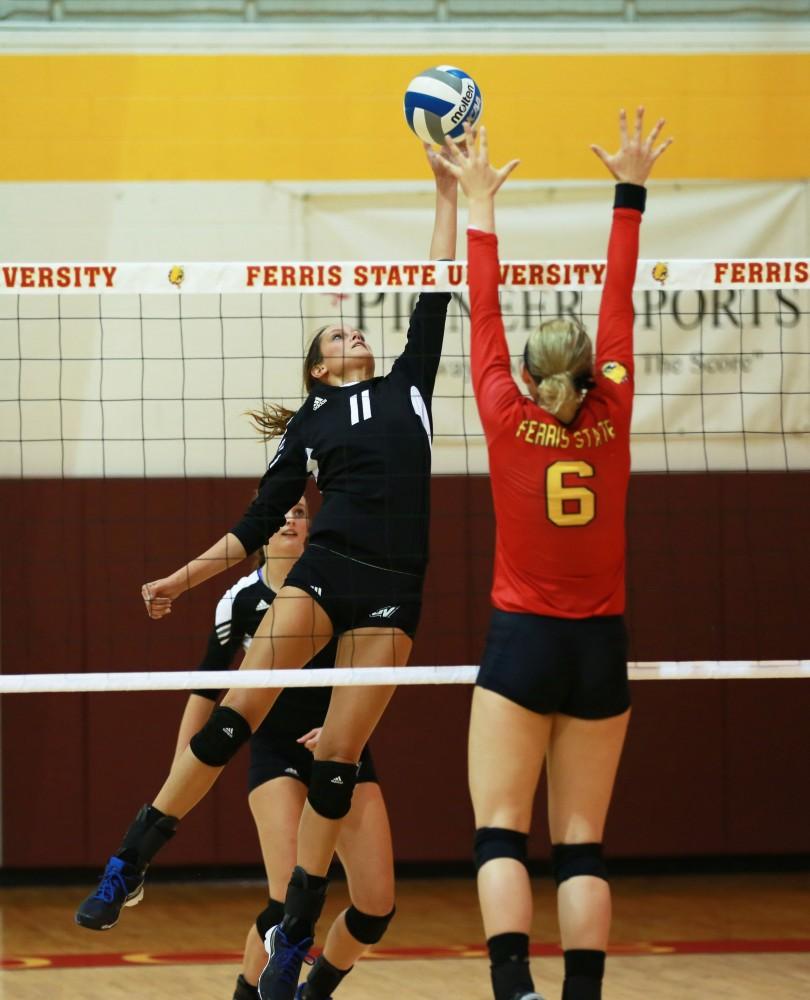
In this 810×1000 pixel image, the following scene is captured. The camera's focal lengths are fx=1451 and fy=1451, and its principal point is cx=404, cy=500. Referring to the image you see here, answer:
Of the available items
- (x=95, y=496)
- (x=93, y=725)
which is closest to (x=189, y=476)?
(x=95, y=496)

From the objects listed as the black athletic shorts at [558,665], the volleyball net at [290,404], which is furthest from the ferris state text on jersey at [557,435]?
the volleyball net at [290,404]

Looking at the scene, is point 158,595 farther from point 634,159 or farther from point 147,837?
point 634,159

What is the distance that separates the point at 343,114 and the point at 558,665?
5416 mm

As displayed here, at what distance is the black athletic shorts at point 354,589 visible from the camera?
497 centimetres

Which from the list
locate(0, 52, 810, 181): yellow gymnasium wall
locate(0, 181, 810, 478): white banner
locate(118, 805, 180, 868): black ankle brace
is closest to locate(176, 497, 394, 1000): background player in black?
locate(118, 805, 180, 868): black ankle brace

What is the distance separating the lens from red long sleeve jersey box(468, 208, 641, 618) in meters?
3.96

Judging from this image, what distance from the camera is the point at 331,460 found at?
5051 millimetres

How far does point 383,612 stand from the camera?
5.02 metres

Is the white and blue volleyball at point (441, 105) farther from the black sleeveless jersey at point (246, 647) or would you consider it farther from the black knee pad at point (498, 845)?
the black knee pad at point (498, 845)

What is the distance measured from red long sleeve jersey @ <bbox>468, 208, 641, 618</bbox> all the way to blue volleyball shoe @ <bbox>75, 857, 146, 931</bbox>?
1.87m

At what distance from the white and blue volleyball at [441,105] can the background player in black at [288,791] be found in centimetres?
156

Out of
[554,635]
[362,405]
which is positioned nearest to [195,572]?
[362,405]

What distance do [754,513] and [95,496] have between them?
385cm

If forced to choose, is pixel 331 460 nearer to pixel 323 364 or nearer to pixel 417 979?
pixel 323 364
